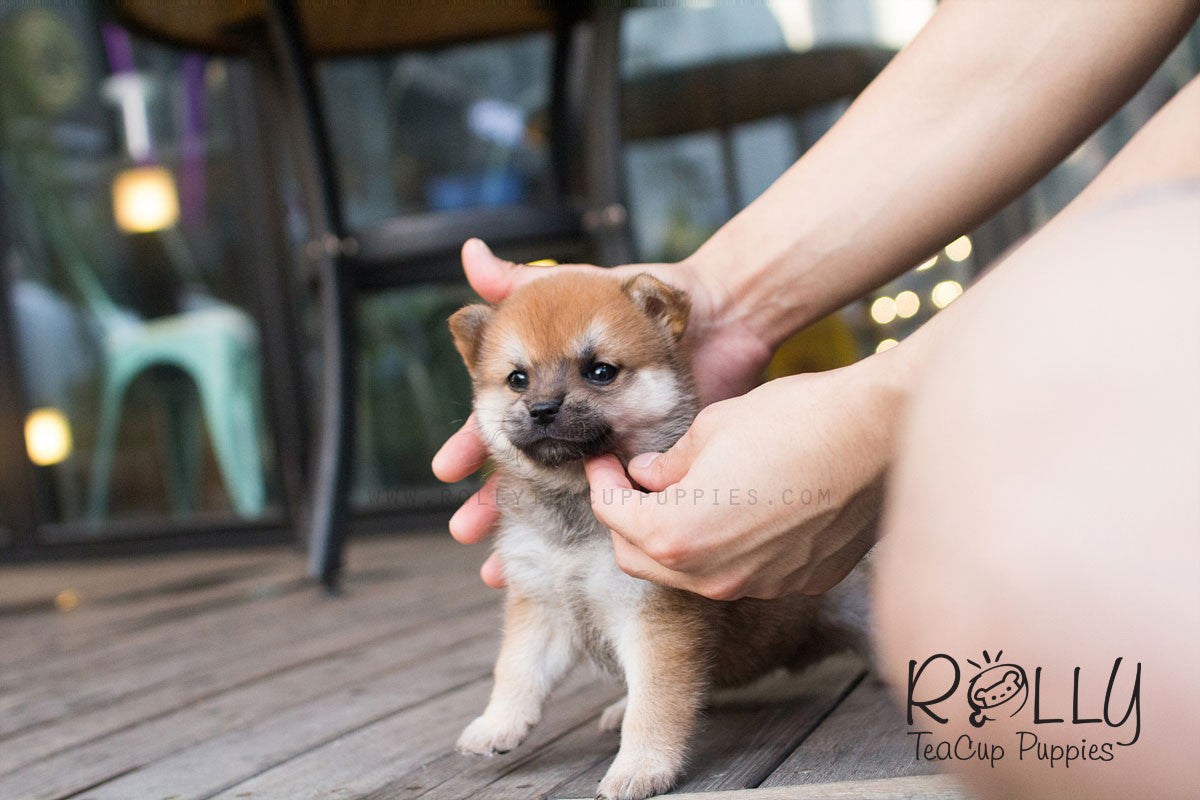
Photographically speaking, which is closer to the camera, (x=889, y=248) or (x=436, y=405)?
(x=889, y=248)

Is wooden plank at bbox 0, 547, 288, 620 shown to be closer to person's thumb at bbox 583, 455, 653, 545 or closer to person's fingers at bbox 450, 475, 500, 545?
person's fingers at bbox 450, 475, 500, 545

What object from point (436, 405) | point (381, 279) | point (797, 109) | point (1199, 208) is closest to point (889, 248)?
point (1199, 208)

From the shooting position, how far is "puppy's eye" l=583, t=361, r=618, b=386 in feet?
3.76

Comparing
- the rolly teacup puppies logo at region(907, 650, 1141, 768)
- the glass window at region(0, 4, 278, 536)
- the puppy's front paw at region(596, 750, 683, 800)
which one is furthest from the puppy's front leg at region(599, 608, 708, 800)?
the glass window at region(0, 4, 278, 536)

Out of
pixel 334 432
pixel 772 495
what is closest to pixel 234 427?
pixel 334 432

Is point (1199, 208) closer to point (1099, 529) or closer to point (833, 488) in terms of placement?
point (1099, 529)

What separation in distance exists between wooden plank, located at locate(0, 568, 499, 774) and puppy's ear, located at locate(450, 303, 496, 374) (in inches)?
25.1

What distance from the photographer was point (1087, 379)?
0.46 metres

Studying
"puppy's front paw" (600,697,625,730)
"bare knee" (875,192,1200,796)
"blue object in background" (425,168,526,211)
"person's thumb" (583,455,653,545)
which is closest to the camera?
"bare knee" (875,192,1200,796)

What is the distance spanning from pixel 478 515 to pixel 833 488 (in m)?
0.53

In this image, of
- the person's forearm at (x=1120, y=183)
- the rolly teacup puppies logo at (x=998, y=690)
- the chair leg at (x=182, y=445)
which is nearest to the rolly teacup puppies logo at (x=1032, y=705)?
the rolly teacup puppies logo at (x=998, y=690)

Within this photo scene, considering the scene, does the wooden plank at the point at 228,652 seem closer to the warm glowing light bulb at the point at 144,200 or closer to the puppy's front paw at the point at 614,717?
the puppy's front paw at the point at 614,717

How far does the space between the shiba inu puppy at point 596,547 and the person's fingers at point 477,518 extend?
0.04m

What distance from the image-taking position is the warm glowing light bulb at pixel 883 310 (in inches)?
105
